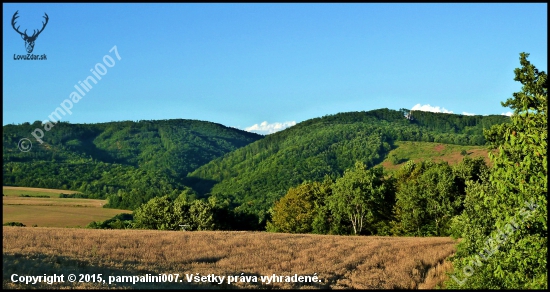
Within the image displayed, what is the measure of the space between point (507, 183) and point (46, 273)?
53.8 feet

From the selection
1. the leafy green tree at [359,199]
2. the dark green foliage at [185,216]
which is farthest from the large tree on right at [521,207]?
the dark green foliage at [185,216]

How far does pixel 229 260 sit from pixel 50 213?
102 m

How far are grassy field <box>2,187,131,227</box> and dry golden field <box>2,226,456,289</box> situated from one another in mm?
70897

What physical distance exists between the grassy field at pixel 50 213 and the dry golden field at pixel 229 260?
70897mm

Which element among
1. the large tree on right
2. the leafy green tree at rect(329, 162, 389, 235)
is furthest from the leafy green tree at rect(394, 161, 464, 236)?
the large tree on right

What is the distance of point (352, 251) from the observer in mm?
32969

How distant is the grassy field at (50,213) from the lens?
98.6m

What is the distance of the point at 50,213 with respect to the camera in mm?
114562

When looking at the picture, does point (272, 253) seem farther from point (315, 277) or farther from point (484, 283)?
point (484, 283)

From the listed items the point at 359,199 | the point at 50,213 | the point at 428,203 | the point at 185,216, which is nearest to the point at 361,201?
the point at 359,199

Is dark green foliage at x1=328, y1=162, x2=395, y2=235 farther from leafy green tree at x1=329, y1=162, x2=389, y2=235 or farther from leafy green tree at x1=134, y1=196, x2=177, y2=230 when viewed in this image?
leafy green tree at x1=134, y1=196, x2=177, y2=230

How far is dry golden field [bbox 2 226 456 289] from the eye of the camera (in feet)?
62.6

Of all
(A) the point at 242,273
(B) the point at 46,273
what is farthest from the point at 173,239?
(B) the point at 46,273

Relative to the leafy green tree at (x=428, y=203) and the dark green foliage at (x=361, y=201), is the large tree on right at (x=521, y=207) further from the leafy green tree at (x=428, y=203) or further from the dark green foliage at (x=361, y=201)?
the dark green foliage at (x=361, y=201)
